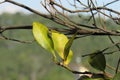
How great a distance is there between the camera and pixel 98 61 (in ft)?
3.45

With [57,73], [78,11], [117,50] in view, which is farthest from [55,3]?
[57,73]

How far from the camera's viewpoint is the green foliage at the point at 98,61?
3.43 ft

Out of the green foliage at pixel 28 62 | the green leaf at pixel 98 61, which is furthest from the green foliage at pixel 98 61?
the green foliage at pixel 28 62

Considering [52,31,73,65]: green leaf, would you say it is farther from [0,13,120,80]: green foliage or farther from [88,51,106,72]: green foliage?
[0,13,120,80]: green foliage

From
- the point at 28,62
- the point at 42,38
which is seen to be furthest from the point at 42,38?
the point at 28,62

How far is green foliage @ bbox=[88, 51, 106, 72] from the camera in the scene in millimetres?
1047

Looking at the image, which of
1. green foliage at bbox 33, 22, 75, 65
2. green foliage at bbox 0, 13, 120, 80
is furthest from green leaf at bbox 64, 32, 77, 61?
green foliage at bbox 0, 13, 120, 80

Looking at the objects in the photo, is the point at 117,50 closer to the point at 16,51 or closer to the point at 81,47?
the point at 81,47

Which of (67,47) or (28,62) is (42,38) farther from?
(28,62)

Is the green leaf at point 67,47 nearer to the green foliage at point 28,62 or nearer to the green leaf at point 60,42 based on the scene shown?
the green leaf at point 60,42

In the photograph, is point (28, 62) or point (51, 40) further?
point (28, 62)

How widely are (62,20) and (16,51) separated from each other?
3960 centimetres

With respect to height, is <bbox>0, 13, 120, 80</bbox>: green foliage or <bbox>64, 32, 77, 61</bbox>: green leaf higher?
<bbox>64, 32, 77, 61</bbox>: green leaf

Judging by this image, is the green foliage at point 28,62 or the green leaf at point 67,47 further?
the green foliage at point 28,62
